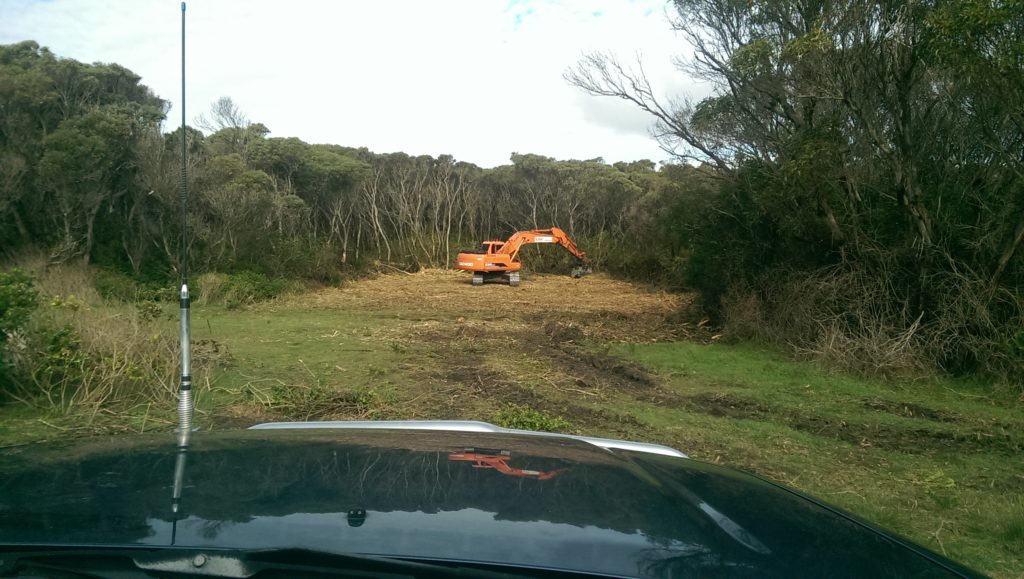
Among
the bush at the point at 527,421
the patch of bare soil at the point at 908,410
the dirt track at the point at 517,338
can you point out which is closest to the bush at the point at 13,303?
the dirt track at the point at 517,338

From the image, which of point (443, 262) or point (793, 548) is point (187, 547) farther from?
point (443, 262)

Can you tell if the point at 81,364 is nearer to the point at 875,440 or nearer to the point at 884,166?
the point at 875,440

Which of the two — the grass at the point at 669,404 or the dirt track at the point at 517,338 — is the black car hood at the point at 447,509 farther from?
the dirt track at the point at 517,338

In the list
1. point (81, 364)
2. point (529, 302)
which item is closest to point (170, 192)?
point (529, 302)

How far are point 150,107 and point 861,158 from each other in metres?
22.9

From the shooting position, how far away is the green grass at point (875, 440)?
6121 mm

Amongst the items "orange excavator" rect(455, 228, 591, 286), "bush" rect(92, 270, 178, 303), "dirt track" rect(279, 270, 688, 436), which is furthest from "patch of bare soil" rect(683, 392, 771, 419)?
"orange excavator" rect(455, 228, 591, 286)

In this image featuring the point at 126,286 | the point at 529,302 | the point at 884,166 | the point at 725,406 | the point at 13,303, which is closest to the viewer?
the point at 13,303

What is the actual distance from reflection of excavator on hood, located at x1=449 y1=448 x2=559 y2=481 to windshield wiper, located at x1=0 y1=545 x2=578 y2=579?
1.05 metres

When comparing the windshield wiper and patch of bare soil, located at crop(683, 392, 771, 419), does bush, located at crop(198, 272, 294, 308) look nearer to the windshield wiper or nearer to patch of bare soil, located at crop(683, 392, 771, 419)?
patch of bare soil, located at crop(683, 392, 771, 419)

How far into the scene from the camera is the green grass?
6.12 meters

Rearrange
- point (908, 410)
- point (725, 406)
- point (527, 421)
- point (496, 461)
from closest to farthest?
1. point (496, 461)
2. point (527, 421)
3. point (725, 406)
4. point (908, 410)

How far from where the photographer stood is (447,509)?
243 cm

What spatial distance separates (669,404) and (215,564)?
946 cm
